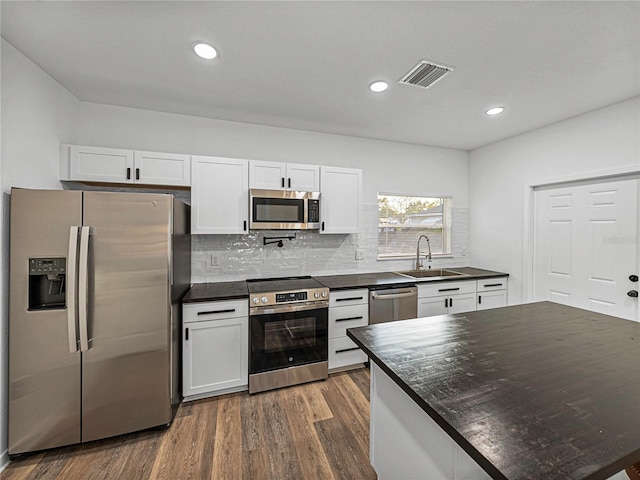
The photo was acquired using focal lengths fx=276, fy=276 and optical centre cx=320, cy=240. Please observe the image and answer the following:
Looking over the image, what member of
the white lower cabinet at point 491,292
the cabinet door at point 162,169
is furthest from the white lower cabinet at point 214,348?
the white lower cabinet at point 491,292

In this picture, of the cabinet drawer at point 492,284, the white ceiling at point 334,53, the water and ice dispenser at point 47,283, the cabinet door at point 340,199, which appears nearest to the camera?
the white ceiling at point 334,53

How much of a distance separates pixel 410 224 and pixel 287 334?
7.82 ft

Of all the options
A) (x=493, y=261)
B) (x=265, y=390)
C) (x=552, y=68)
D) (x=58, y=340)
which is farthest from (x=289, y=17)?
(x=493, y=261)

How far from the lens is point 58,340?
1836mm

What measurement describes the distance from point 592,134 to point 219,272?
4.10 m

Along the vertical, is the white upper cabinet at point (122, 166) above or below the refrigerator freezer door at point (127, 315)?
above

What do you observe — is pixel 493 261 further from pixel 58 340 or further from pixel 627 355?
pixel 58 340

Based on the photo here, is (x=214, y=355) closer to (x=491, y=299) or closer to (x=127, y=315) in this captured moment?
(x=127, y=315)

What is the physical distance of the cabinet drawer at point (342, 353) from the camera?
281 cm

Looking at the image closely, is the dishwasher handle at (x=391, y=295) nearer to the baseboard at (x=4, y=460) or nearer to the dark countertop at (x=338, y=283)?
the dark countertop at (x=338, y=283)

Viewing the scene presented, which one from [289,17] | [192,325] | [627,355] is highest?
[289,17]

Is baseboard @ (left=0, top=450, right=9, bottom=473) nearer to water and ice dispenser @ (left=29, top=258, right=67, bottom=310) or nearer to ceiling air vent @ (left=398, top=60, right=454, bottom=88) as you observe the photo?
water and ice dispenser @ (left=29, top=258, right=67, bottom=310)

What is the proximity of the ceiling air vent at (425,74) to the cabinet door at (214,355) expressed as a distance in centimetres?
244

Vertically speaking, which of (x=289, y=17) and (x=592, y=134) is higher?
(x=289, y=17)
